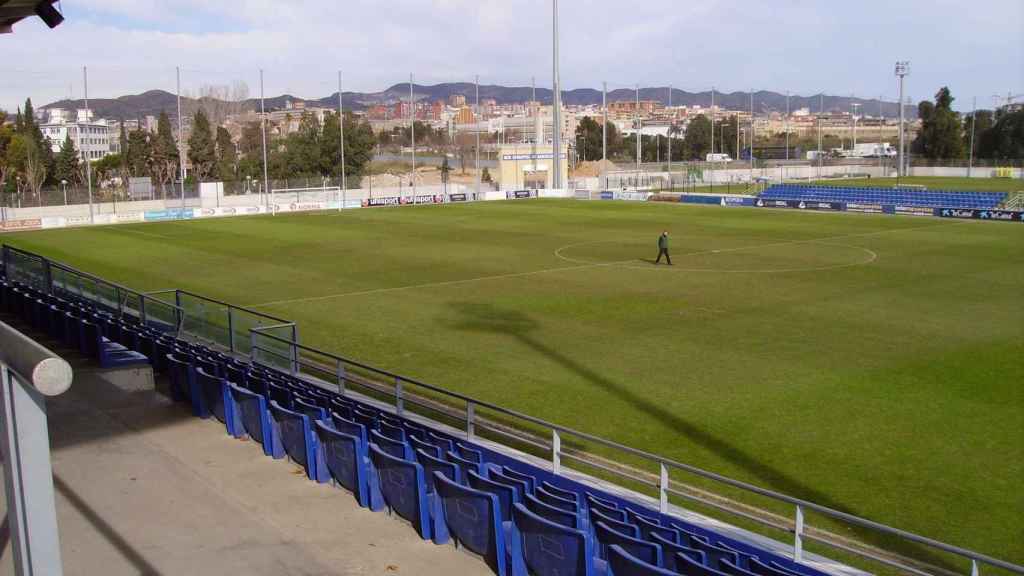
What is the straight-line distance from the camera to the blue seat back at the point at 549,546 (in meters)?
7.45

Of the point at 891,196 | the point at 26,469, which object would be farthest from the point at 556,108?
the point at 26,469

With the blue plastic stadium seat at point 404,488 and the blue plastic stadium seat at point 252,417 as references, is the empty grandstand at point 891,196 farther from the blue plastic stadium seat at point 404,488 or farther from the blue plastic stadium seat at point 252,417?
the blue plastic stadium seat at point 404,488

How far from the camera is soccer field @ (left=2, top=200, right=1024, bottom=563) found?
13219mm

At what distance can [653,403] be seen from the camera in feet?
52.8

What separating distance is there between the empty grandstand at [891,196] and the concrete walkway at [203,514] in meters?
53.4

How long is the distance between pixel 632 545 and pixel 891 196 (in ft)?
207

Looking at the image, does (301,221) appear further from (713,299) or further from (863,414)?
(863,414)

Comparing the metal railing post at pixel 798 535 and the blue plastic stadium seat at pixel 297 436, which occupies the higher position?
the blue plastic stadium seat at pixel 297 436

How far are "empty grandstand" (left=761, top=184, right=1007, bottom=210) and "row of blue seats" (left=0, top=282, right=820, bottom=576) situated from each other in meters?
52.2

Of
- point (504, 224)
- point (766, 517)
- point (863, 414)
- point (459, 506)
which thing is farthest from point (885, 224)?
point (459, 506)

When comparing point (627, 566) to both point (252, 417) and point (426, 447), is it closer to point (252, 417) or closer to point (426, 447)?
point (426, 447)

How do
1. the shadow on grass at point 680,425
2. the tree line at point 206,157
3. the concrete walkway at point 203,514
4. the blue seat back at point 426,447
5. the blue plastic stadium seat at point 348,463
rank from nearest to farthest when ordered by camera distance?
the concrete walkway at point 203,514, the blue plastic stadium seat at point 348,463, the blue seat back at point 426,447, the shadow on grass at point 680,425, the tree line at point 206,157

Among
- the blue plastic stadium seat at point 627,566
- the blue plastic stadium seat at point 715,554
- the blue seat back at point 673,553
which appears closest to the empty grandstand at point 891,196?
the blue plastic stadium seat at point 715,554

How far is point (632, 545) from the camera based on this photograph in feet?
24.6
